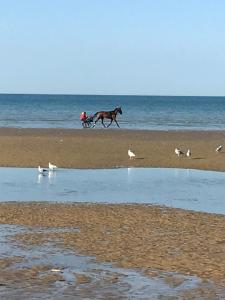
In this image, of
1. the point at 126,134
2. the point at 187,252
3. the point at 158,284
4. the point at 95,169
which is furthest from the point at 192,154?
the point at 158,284

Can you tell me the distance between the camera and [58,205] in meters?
16.7

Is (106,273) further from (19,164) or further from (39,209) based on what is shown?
(19,164)

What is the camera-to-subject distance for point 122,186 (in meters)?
20.4

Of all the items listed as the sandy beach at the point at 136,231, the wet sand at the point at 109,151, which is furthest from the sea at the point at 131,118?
the sandy beach at the point at 136,231

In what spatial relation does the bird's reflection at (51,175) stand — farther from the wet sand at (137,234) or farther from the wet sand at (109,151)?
the wet sand at (137,234)

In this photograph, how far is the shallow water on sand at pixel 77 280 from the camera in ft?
30.1

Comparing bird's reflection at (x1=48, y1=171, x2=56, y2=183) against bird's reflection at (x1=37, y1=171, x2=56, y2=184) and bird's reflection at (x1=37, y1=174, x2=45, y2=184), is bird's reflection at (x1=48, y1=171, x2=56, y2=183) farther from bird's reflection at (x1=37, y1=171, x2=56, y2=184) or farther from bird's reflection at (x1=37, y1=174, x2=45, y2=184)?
bird's reflection at (x1=37, y1=174, x2=45, y2=184)

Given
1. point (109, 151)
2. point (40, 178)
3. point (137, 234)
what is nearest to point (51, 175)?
point (40, 178)

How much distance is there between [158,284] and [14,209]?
269 inches

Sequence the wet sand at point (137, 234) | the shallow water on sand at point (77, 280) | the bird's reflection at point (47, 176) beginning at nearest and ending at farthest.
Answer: the shallow water on sand at point (77, 280) → the wet sand at point (137, 234) → the bird's reflection at point (47, 176)

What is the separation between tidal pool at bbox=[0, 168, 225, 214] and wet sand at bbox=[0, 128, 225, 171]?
1.56m

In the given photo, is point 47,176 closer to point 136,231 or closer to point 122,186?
point 122,186

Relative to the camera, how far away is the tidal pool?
703 inches

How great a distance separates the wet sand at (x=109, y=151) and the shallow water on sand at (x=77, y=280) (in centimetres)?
1477
